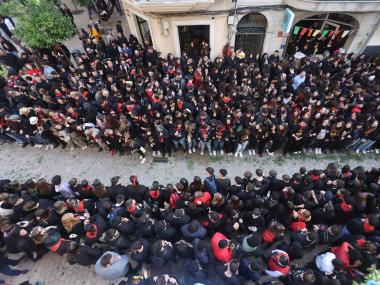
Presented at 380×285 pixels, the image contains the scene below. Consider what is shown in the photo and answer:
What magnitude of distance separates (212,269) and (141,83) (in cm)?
682

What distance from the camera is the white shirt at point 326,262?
198 inches

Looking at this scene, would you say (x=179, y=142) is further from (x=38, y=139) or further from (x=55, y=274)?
(x=38, y=139)

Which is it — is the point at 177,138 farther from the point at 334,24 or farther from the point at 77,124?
the point at 334,24

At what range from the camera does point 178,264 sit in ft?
20.5

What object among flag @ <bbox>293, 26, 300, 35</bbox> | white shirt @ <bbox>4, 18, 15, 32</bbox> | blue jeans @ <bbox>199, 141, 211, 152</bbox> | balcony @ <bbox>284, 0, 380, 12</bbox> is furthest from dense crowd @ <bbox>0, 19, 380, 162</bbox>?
white shirt @ <bbox>4, 18, 15, 32</bbox>

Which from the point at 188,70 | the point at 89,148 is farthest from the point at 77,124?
the point at 188,70

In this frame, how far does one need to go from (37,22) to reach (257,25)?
904cm

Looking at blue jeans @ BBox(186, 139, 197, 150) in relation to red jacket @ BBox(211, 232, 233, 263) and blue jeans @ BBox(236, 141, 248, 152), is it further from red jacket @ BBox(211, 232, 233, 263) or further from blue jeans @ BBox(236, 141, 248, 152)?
red jacket @ BBox(211, 232, 233, 263)

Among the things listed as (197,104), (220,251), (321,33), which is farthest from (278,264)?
(321,33)

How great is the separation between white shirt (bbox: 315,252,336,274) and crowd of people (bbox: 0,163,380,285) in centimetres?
2

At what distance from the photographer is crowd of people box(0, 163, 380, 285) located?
5.10 metres

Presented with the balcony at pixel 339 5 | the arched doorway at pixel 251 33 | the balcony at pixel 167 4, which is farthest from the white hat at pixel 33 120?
the balcony at pixel 339 5

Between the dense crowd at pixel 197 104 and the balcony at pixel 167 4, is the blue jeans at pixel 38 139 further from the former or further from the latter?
the balcony at pixel 167 4

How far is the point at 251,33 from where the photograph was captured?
11.5m
